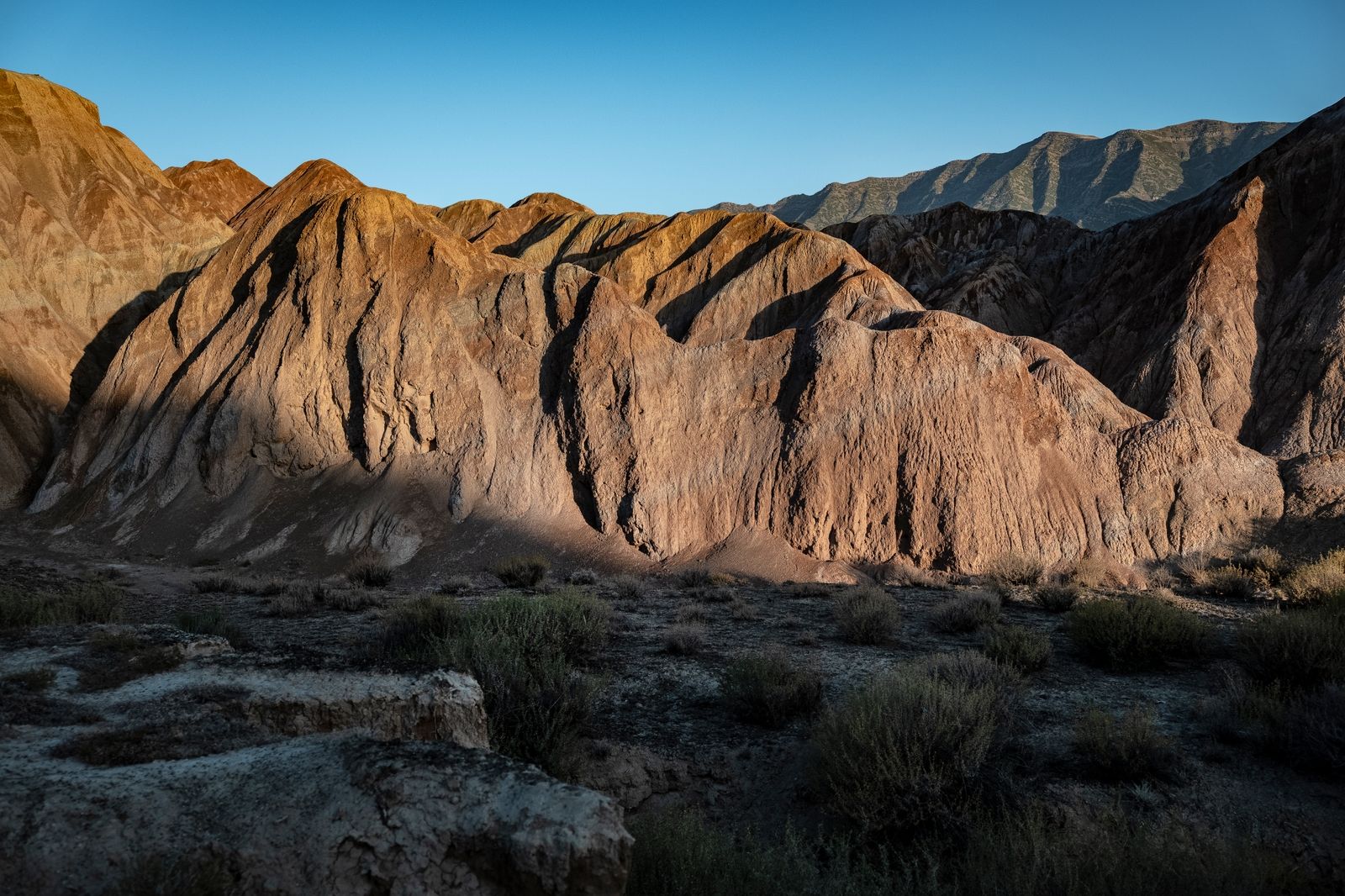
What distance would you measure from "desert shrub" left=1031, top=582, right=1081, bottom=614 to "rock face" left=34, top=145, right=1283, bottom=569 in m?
6.31

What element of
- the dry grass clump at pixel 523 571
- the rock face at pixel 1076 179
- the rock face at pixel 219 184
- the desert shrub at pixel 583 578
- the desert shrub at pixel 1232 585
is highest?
the rock face at pixel 1076 179

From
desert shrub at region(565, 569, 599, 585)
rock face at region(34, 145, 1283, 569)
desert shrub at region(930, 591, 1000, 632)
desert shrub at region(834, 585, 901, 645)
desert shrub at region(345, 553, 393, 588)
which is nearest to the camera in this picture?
desert shrub at region(834, 585, 901, 645)

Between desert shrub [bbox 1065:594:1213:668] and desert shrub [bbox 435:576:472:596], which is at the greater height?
desert shrub [bbox 1065:594:1213:668]

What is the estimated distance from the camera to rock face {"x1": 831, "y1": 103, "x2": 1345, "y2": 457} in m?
28.5

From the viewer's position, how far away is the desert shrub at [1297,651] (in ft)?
26.5

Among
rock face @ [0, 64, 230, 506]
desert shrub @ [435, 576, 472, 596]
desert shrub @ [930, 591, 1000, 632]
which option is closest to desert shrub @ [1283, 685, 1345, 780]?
desert shrub @ [930, 591, 1000, 632]

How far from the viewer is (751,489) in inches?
942

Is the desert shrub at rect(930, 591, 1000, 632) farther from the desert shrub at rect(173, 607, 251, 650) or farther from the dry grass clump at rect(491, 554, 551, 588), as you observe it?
the desert shrub at rect(173, 607, 251, 650)

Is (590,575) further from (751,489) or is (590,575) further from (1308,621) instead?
(1308,621)

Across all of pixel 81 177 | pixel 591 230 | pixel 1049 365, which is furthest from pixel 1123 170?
pixel 81 177

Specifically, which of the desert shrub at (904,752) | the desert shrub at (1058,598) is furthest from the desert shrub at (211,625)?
the desert shrub at (1058,598)

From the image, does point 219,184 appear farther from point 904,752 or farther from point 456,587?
point 904,752

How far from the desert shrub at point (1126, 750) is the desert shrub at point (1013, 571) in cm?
1150

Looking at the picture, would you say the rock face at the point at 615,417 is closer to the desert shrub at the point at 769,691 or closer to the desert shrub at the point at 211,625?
the desert shrub at the point at 211,625
